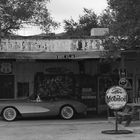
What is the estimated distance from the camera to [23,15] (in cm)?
1723

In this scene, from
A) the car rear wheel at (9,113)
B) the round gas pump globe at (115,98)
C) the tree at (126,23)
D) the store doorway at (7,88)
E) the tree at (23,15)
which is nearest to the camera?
the round gas pump globe at (115,98)

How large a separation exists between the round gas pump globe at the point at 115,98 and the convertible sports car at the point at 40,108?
4905mm

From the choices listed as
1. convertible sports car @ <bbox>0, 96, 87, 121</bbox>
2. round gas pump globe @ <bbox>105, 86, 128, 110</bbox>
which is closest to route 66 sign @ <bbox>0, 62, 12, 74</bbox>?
convertible sports car @ <bbox>0, 96, 87, 121</bbox>

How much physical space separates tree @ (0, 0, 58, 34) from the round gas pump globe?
5.07 metres

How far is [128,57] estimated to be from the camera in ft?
63.3

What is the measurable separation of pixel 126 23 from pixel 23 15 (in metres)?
4.28

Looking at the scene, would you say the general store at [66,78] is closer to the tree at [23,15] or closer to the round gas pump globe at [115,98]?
the tree at [23,15]

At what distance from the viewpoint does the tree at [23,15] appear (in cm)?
1697

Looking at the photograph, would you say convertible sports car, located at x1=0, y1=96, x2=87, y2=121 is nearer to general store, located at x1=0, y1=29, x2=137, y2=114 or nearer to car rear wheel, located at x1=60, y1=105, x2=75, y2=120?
car rear wheel, located at x1=60, y1=105, x2=75, y2=120

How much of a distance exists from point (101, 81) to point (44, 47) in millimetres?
4583

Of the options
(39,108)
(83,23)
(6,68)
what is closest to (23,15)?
(39,108)

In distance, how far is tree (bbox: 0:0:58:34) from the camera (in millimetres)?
16969

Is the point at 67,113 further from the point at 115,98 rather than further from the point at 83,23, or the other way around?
the point at 83,23

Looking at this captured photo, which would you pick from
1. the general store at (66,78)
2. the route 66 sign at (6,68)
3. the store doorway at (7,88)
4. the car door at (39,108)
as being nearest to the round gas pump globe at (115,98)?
the car door at (39,108)
